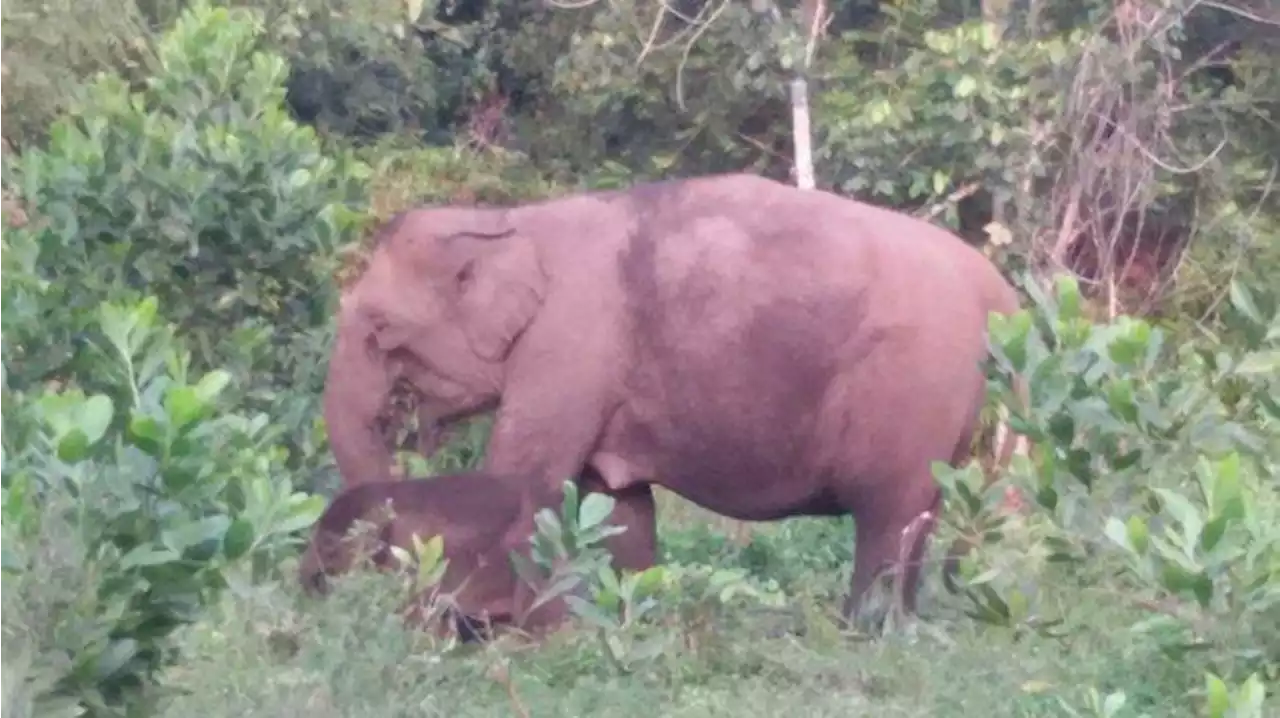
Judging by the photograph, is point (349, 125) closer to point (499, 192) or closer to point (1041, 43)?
point (499, 192)

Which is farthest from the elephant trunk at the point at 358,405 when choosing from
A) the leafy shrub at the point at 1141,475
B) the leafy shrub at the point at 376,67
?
the leafy shrub at the point at 376,67

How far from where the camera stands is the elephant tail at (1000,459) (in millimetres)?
4671

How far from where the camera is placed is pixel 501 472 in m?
5.79

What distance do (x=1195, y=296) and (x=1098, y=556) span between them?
6.66 m

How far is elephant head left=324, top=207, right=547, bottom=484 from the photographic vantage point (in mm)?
6012

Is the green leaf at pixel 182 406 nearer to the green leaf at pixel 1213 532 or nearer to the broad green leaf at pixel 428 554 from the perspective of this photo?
the broad green leaf at pixel 428 554

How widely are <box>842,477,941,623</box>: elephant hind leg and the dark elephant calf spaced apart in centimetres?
93

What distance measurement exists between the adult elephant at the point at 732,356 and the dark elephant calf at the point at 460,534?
4.3 inches

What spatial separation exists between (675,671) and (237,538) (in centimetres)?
171

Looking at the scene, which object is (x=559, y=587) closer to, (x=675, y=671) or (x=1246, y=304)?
(x=675, y=671)

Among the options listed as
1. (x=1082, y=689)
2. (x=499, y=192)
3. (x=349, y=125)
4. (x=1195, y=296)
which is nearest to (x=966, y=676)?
(x=1082, y=689)

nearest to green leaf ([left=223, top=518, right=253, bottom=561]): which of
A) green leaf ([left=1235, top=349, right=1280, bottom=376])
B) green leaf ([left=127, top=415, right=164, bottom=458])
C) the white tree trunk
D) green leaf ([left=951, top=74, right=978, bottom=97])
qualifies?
green leaf ([left=127, top=415, right=164, bottom=458])

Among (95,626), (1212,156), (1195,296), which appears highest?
(95,626)

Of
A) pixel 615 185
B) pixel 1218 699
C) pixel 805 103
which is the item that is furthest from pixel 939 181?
pixel 1218 699
